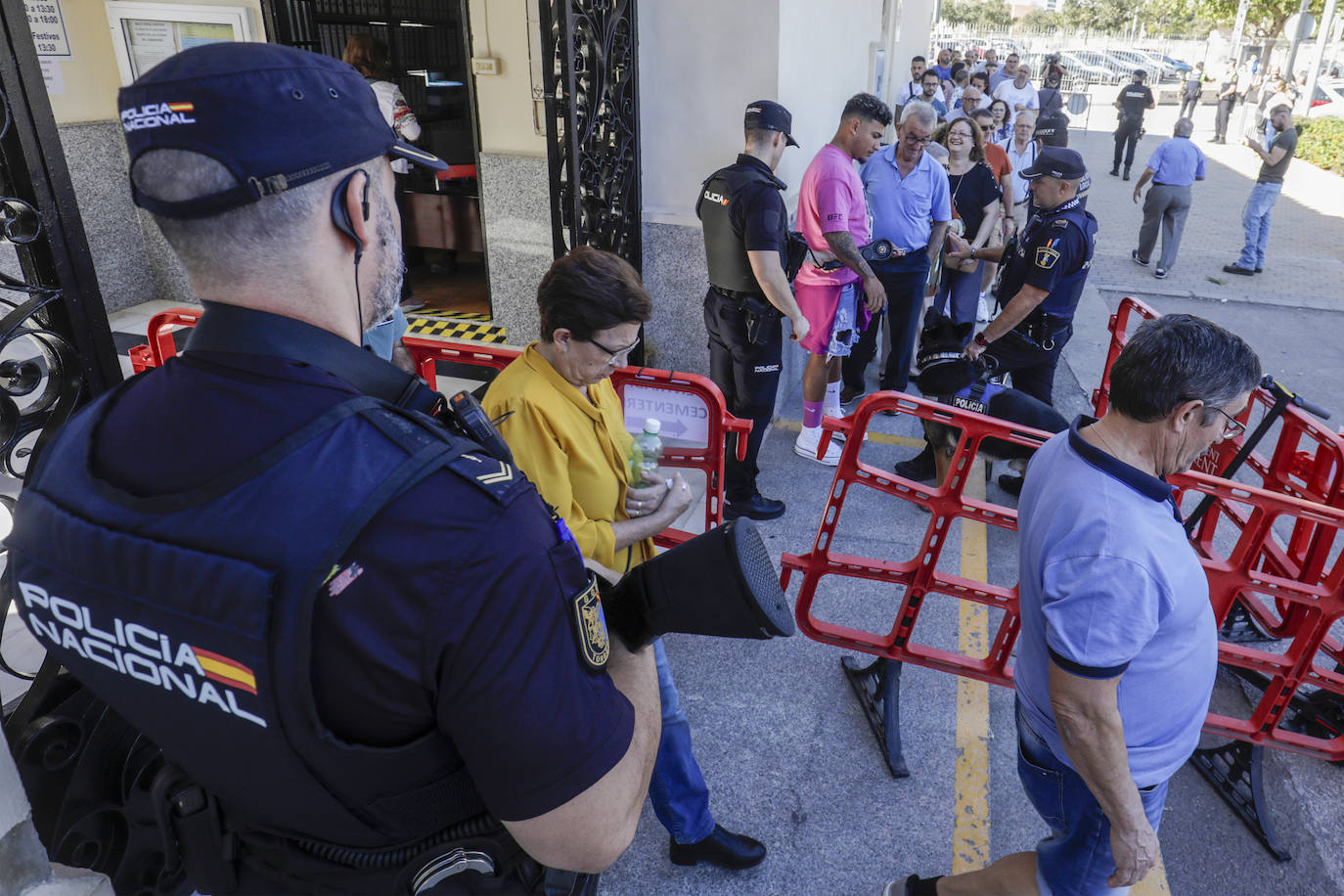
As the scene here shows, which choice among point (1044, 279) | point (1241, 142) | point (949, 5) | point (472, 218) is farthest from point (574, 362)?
point (949, 5)

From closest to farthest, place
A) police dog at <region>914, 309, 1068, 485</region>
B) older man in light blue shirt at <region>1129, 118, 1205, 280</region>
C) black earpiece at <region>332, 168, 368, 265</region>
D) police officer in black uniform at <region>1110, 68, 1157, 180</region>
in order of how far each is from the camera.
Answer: black earpiece at <region>332, 168, 368, 265</region>
police dog at <region>914, 309, 1068, 485</region>
older man in light blue shirt at <region>1129, 118, 1205, 280</region>
police officer in black uniform at <region>1110, 68, 1157, 180</region>

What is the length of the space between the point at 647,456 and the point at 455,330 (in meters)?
5.65

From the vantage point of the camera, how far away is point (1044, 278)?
16.5ft

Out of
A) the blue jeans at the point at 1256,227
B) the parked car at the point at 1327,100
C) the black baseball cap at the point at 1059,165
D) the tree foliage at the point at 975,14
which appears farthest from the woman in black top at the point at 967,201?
the tree foliage at the point at 975,14

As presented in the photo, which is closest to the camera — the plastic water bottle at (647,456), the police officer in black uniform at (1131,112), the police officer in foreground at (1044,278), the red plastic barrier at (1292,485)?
the plastic water bottle at (647,456)

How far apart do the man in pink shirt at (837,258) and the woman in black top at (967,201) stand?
5.65 feet

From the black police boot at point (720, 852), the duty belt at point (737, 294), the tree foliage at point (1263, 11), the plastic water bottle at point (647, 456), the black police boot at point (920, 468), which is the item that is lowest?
the black police boot at point (920, 468)

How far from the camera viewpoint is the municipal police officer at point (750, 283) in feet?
15.5

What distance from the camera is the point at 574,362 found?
2.46 meters

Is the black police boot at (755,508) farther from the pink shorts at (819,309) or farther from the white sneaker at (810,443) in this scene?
the pink shorts at (819,309)

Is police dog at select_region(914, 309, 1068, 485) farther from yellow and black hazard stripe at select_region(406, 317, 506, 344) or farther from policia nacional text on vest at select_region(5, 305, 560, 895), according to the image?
yellow and black hazard stripe at select_region(406, 317, 506, 344)

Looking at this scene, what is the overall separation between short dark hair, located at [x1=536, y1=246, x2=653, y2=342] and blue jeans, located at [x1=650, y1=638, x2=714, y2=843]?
37.3 inches

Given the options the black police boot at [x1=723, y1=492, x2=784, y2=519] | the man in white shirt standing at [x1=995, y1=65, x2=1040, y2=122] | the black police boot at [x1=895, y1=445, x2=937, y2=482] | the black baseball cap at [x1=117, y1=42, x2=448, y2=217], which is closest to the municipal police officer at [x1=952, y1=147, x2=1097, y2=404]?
the black police boot at [x1=895, y1=445, x2=937, y2=482]

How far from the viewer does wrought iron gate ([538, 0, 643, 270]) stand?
495 cm
